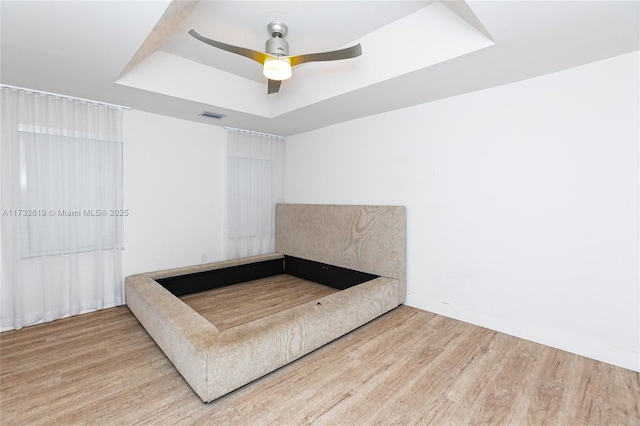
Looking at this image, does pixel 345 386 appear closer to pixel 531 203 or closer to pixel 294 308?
pixel 294 308

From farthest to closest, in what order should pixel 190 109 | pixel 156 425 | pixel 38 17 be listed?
1. pixel 190 109
2. pixel 38 17
3. pixel 156 425

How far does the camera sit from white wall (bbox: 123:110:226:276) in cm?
368

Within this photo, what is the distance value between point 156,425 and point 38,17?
2.61 metres

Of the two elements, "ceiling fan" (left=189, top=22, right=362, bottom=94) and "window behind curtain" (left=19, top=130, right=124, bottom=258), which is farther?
"window behind curtain" (left=19, top=130, right=124, bottom=258)

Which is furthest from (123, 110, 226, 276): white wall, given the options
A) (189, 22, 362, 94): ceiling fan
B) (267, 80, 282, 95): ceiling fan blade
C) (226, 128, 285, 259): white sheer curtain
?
(189, 22, 362, 94): ceiling fan

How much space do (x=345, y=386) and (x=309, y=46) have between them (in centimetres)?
305

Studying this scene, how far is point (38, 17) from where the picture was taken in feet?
5.96

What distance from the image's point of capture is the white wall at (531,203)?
2303 millimetres

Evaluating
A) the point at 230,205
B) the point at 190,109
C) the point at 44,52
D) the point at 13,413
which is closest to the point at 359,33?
the point at 190,109

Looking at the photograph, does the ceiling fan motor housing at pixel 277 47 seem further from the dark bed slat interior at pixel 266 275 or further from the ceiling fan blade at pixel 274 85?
the dark bed slat interior at pixel 266 275

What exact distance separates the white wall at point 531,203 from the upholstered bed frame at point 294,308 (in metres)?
0.39

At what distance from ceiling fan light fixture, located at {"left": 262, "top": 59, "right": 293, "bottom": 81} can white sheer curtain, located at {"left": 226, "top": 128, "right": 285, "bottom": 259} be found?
7.58 feet

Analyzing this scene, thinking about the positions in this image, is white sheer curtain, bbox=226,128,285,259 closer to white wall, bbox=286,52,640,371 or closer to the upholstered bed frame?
the upholstered bed frame

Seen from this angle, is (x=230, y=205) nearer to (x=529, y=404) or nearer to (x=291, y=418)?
(x=291, y=418)
